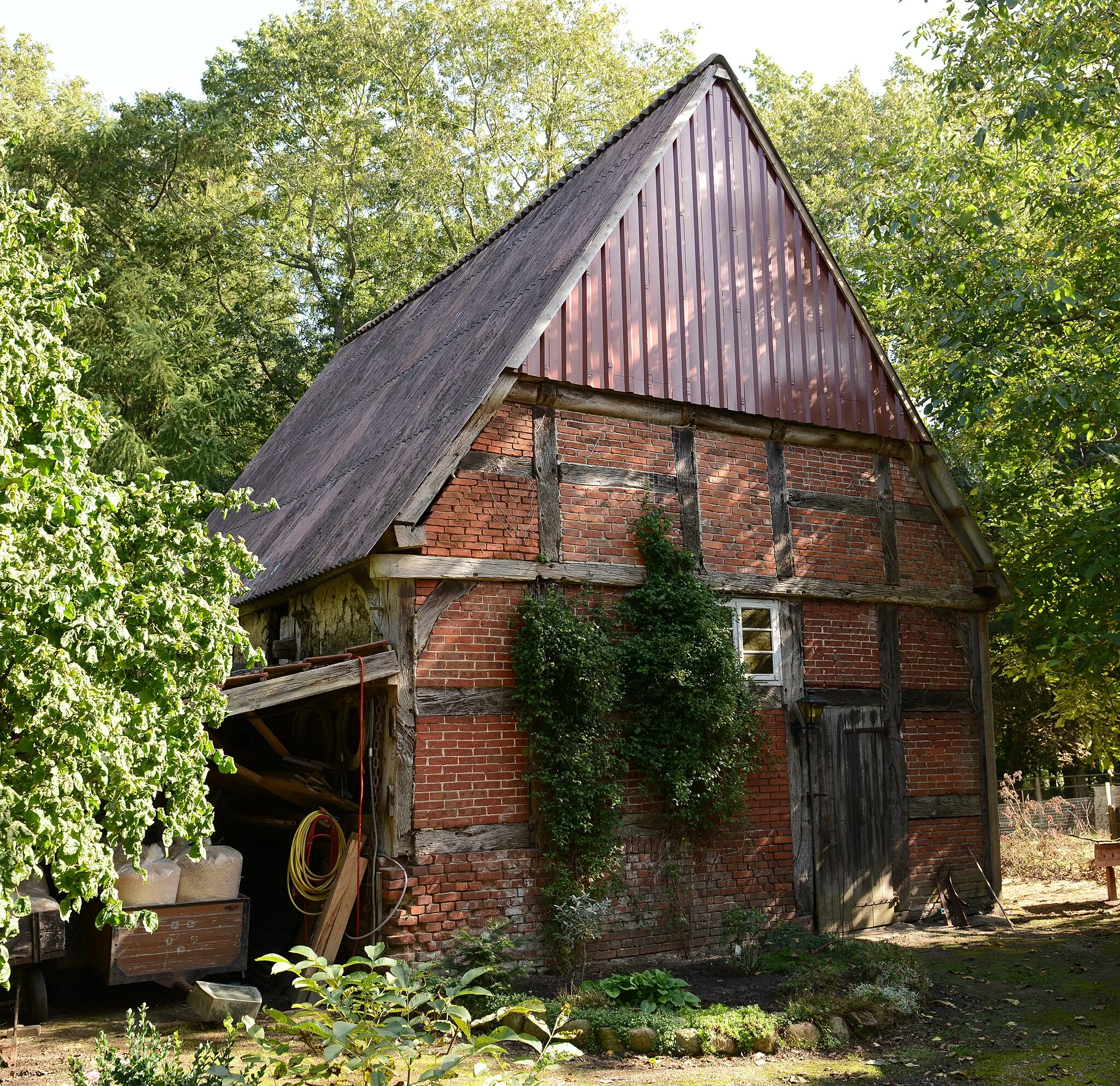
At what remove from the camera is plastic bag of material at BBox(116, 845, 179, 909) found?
8773 mm

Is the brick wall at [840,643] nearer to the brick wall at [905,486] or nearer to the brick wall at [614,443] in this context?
the brick wall at [905,486]

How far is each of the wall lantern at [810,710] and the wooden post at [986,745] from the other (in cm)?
279

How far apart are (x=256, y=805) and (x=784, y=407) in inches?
284

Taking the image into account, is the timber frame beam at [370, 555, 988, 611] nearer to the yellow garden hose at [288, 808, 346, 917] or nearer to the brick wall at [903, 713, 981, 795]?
the brick wall at [903, 713, 981, 795]

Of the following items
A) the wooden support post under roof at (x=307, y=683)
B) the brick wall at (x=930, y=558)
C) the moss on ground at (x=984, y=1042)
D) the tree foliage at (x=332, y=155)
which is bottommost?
the moss on ground at (x=984, y=1042)

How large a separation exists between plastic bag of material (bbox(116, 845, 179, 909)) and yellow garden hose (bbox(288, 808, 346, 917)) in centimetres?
97

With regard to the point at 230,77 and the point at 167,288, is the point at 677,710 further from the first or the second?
the point at 230,77

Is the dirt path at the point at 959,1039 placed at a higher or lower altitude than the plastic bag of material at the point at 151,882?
lower

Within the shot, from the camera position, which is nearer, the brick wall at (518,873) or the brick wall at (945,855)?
the brick wall at (518,873)

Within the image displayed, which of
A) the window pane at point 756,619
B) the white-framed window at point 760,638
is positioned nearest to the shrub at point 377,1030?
the white-framed window at point 760,638

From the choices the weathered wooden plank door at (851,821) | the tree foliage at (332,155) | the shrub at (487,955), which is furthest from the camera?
the tree foliage at (332,155)

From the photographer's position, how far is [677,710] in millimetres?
10461

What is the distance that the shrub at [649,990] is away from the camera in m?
8.34

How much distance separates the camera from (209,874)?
9.20 meters
